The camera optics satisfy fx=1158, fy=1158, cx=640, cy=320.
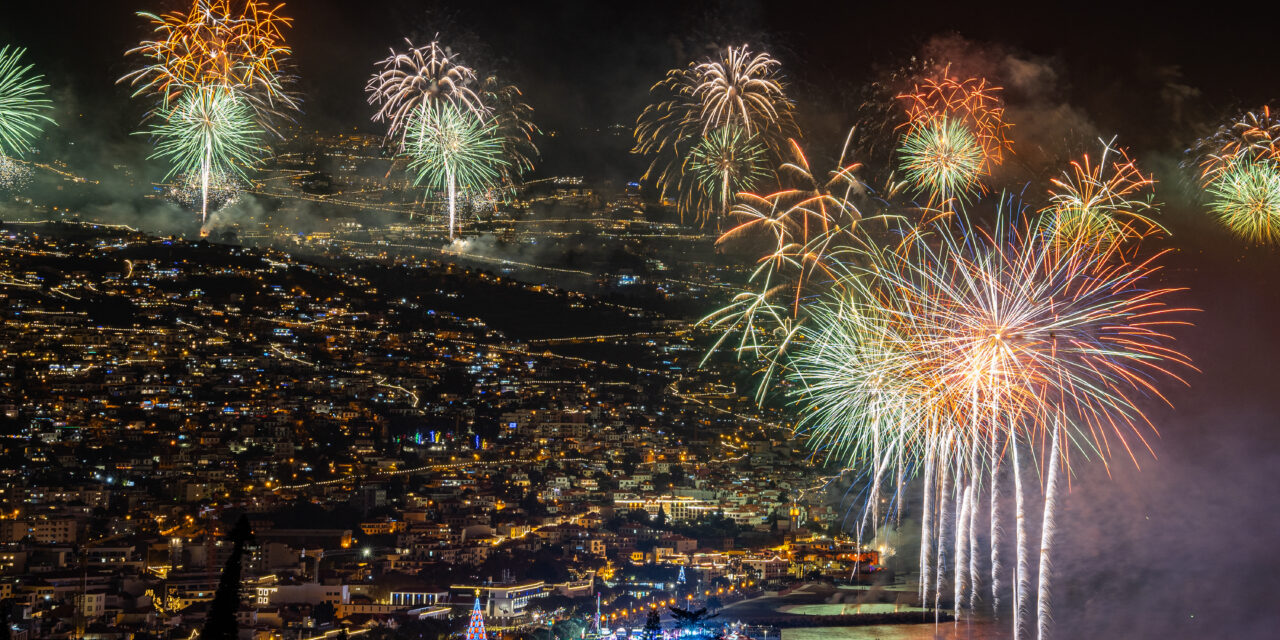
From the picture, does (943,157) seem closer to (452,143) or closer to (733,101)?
(733,101)

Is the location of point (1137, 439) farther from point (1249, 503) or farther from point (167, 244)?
point (167, 244)

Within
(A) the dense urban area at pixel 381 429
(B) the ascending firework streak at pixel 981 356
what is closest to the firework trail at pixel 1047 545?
(B) the ascending firework streak at pixel 981 356

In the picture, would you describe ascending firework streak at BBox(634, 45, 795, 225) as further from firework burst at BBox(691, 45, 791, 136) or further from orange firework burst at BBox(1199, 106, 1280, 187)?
orange firework burst at BBox(1199, 106, 1280, 187)

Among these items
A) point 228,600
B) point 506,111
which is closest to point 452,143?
point 506,111

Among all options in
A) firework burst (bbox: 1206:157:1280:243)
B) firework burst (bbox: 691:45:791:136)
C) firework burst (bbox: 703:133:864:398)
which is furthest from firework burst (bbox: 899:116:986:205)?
firework burst (bbox: 1206:157:1280:243)

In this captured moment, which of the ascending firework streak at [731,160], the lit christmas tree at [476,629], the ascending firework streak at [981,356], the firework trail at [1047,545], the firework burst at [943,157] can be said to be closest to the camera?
the firework trail at [1047,545]

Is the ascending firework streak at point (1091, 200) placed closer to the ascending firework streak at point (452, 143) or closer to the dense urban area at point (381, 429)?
the dense urban area at point (381, 429)

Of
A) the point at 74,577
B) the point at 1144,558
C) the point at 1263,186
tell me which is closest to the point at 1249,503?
the point at 1144,558
